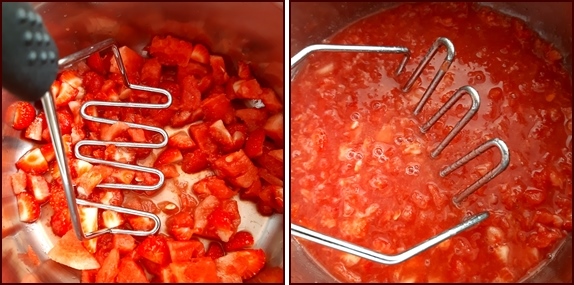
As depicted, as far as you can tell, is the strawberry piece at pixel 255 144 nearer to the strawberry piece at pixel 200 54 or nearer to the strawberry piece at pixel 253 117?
the strawberry piece at pixel 253 117

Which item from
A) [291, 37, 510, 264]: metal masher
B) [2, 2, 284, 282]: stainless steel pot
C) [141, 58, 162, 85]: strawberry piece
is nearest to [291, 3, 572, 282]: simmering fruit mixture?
[291, 37, 510, 264]: metal masher

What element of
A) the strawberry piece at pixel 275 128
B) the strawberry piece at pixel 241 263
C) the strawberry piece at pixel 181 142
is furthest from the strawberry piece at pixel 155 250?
the strawberry piece at pixel 275 128

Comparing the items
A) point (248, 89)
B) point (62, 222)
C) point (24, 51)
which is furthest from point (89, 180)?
point (24, 51)

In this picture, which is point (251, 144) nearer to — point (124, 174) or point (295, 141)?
point (295, 141)

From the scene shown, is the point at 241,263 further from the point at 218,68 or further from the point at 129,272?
the point at 218,68

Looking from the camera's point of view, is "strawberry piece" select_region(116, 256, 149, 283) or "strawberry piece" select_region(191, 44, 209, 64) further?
"strawberry piece" select_region(191, 44, 209, 64)

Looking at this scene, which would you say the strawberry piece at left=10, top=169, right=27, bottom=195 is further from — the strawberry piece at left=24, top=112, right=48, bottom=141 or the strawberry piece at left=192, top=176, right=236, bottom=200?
the strawberry piece at left=192, top=176, right=236, bottom=200

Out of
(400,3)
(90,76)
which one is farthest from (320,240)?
(400,3)

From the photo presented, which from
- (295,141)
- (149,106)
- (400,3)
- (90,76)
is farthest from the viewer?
(400,3)
